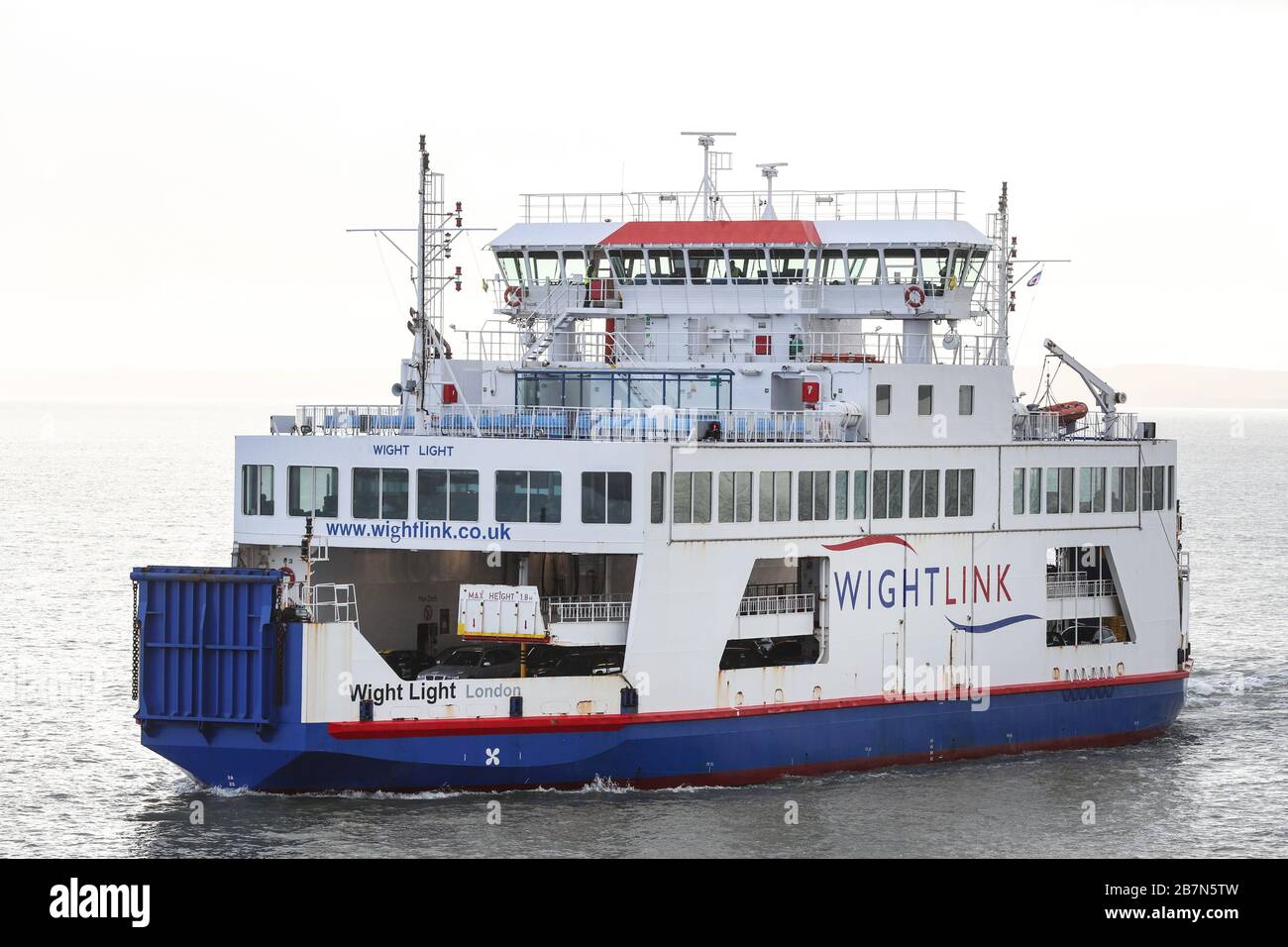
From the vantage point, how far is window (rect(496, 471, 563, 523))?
31.6m

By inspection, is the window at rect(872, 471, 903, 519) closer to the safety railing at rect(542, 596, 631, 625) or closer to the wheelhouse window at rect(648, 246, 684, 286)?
the safety railing at rect(542, 596, 631, 625)

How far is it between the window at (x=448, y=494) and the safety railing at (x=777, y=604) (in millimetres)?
4633

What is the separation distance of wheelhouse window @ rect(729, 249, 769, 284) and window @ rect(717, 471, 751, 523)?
5.52 meters

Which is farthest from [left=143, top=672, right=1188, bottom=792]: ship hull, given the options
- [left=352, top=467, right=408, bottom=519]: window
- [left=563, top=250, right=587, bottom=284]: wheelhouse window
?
[left=563, top=250, right=587, bottom=284]: wheelhouse window

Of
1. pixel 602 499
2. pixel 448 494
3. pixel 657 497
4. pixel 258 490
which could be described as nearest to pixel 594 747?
pixel 602 499

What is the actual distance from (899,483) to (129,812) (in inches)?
515

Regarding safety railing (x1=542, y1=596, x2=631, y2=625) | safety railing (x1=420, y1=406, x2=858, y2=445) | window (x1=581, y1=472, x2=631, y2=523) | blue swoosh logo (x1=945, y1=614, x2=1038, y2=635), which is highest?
safety railing (x1=420, y1=406, x2=858, y2=445)

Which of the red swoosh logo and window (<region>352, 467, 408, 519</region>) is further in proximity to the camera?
the red swoosh logo

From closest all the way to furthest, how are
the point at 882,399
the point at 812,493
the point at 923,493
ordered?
1. the point at 812,493
2. the point at 882,399
3. the point at 923,493

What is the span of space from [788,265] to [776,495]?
18.3ft

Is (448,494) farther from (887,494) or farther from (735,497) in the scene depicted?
(887,494)

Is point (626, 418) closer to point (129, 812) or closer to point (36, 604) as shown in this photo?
point (129, 812)

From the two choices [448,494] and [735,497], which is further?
[735,497]

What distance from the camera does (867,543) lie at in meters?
34.1
